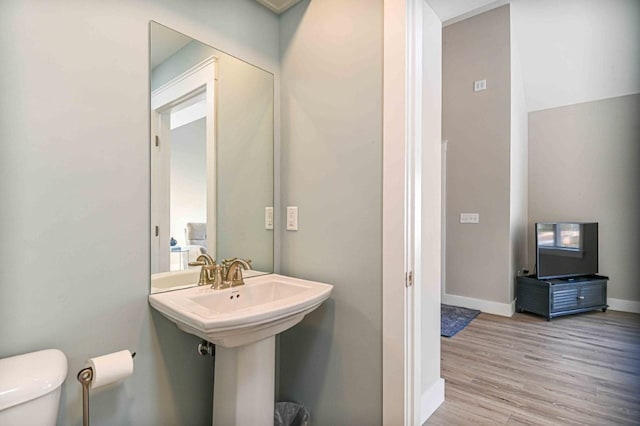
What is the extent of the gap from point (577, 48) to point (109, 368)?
5015 mm

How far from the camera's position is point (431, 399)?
5.81ft

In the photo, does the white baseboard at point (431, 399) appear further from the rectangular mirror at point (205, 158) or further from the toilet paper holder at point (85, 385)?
the toilet paper holder at point (85, 385)

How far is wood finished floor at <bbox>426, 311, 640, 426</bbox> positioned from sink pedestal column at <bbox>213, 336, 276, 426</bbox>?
105 cm

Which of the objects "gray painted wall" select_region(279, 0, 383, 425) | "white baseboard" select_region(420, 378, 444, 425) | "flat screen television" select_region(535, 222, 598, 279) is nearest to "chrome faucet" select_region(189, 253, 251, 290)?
"gray painted wall" select_region(279, 0, 383, 425)

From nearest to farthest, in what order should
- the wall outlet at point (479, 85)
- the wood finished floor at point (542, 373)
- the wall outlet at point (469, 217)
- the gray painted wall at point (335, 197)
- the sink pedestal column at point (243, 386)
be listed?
1. the sink pedestal column at point (243, 386)
2. the gray painted wall at point (335, 197)
3. the wood finished floor at point (542, 373)
4. the wall outlet at point (479, 85)
5. the wall outlet at point (469, 217)

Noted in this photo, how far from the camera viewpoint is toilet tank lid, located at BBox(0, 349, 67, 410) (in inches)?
29.9

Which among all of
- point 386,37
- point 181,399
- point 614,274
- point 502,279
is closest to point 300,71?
point 386,37

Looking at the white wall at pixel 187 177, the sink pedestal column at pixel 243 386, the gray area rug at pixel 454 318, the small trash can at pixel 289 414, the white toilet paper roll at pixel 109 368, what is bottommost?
the gray area rug at pixel 454 318

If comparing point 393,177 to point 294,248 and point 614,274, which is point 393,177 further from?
point 614,274

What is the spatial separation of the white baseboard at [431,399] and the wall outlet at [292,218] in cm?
118

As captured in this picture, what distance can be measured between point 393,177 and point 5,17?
138cm

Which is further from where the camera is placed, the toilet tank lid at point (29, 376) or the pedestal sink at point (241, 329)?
the pedestal sink at point (241, 329)

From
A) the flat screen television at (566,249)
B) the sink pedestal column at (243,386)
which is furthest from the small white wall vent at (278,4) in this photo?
the flat screen television at (566,249)

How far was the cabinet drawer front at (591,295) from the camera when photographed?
3455mm
